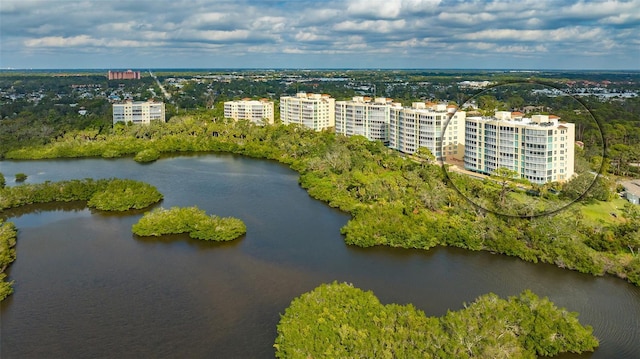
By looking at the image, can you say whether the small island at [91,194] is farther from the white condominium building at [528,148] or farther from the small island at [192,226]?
the white condominium building at [528,148]

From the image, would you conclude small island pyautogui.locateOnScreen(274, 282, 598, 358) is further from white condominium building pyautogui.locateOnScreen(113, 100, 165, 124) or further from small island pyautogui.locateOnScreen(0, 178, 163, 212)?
white condominium building pyautogui.locateOnScreen(113, 100, 165, 124)

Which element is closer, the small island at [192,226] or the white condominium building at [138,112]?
the small island at [192,226]

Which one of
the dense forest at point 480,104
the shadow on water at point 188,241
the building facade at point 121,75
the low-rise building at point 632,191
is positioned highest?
the building facade at point 121,75

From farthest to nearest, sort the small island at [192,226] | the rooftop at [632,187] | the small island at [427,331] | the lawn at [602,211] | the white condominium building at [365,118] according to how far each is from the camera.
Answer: the white condominium building at [365,118] < the rooftop at [632,187] < the small island at [192,226] < the lawn at [602,211] < the small island at [427,331]

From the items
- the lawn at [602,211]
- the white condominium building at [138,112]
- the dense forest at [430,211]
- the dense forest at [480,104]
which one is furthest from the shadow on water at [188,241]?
the white condominium building at [138,112]

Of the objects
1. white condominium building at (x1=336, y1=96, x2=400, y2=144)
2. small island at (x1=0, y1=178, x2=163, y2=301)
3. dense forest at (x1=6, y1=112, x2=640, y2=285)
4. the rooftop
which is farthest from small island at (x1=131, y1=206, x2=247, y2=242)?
white condominium building at (x1=336, y1=96, x2=400, y2=144)

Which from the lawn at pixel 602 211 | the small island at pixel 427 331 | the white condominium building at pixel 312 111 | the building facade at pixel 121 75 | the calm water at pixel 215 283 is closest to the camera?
the small island at pixel 427 331

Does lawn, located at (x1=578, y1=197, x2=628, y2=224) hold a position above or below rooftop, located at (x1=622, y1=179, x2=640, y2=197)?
below

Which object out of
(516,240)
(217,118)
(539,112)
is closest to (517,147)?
(539,112)

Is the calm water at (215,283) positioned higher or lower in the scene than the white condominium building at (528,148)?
lower
